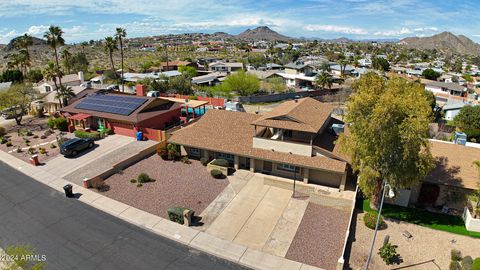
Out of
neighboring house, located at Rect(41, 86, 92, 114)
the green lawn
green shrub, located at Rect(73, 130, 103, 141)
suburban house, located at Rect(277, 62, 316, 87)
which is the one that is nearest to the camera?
the green lawn

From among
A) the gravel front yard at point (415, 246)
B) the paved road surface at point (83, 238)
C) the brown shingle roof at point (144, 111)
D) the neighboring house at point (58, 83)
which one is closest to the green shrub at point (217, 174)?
the paved road surface at point (83, 238)

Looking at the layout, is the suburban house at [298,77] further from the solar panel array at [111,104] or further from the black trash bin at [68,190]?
the black trash bin at [68,190]

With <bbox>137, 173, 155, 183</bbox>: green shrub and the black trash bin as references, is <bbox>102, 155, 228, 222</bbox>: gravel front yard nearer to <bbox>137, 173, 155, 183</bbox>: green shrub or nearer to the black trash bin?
<bbox>137, 173, 155, 183</bbox>: green shrub

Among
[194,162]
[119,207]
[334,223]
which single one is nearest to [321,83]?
[194,162]

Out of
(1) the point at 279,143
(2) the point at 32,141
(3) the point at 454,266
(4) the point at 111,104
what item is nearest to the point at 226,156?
(1) the point at 279,143

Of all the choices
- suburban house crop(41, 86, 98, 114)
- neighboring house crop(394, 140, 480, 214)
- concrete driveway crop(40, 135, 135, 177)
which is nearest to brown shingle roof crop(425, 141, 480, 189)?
neighboring house crop(394, 140, 480, 214)

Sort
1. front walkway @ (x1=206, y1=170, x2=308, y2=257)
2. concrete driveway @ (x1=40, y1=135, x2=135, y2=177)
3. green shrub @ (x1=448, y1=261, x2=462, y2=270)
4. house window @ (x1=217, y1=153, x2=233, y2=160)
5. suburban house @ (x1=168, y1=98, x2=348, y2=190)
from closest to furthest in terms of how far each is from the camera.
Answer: green shrub @ (x1=448, y1=261, x2=462, y2=270) → front walkway @ (x1=206, y1=170, x2=308, y2=257) → suburban house @ (x1=168, y1=98, x2=348, y2=190) → concrete driveway @ (x1=40, y1=135, x2=135, y2=177) → house window @ (x1=217, y1=153, x2=233, y2=160)

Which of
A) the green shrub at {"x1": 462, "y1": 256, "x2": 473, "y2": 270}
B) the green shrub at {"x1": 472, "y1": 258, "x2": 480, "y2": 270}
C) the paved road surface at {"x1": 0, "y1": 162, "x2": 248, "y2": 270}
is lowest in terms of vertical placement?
the paved road surface at {"x1": 0, "y1": 162, "x2": 248, "y2": 270}

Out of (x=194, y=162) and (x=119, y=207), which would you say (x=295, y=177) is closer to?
(x=194, y=162)
